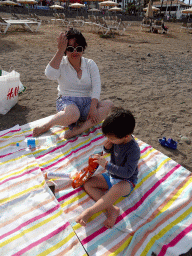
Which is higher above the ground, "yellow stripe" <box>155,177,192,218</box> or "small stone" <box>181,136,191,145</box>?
"small stone" <box>181,136,191,145</box>

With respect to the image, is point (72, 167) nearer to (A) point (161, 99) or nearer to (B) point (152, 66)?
(A) point (161, 99)

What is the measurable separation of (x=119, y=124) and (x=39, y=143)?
1.33 m

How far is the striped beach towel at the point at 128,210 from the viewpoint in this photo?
1.47 meters

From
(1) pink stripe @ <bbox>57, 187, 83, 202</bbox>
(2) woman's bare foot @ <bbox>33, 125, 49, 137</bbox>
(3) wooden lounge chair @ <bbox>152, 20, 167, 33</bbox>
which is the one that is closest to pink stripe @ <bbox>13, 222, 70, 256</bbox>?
(1) pink stripe @ <bbox>57, 187, 83, 202</bbox>

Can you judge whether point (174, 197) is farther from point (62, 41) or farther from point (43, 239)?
point (62, 41)

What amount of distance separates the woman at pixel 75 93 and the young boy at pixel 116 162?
93 cm

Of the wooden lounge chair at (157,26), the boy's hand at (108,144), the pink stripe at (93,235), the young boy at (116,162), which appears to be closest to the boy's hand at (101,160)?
the young boy at (116,162)

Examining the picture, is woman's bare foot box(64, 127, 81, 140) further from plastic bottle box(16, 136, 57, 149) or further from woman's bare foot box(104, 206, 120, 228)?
woman's bare foot box(104, 206, 120, 228)

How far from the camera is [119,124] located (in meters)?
1.49

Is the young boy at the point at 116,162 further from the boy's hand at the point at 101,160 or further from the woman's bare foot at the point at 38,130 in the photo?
the woman's bare foot at the point at 38,130

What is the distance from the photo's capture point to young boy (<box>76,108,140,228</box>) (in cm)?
151

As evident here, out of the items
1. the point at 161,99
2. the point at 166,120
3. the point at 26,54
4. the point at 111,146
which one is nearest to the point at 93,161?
the point at 111,146

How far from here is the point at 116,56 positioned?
298 inches

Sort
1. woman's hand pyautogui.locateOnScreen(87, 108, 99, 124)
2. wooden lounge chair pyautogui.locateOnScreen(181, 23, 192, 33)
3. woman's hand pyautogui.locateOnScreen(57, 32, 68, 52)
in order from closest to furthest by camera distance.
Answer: woman's hand pyautogui.locateOnScreen(57, 32, 68, 52), woman's hand pyautogui.locateOnScreen(87, 108, 99, 124), wooden lounge chair pyautogui.locateOnScreen(181, 23, 192, 33)
